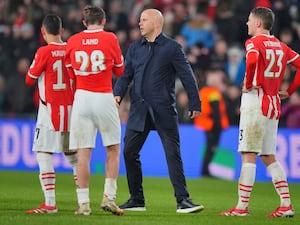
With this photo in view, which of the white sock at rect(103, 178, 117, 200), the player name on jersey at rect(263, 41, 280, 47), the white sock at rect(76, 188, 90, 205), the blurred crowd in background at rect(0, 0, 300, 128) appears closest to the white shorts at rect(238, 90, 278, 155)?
the player name on jersey at rect(263, 41, 280, 47)

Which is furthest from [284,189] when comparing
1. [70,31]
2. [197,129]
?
[70,31]

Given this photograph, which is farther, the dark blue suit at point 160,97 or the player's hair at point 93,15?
the dark blue suit at point 160,97

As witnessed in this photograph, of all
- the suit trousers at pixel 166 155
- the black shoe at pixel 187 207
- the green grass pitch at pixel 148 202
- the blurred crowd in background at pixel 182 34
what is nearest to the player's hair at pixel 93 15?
the suit trousers at pixel 166 155

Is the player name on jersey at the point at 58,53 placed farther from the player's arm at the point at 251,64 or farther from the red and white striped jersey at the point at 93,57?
the player's arm at the point at 251,64

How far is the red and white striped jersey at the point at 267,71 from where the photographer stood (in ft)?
37.4

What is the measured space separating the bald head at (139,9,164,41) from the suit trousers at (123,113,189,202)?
3.24 ft

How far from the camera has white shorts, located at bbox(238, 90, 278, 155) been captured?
37.4ft

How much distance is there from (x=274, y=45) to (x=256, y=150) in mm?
1241

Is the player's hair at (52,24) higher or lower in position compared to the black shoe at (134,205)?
higher

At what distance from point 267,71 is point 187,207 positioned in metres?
1.91

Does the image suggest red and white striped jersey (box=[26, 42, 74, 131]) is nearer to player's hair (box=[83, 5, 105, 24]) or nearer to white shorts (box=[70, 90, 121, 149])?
white shorts (box=[70, 90, 121, 149])

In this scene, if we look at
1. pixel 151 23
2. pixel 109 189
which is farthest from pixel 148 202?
pixel 151 23

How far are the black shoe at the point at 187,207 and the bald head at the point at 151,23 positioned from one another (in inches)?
79.4

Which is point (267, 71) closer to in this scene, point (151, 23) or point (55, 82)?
point (151, 23)
